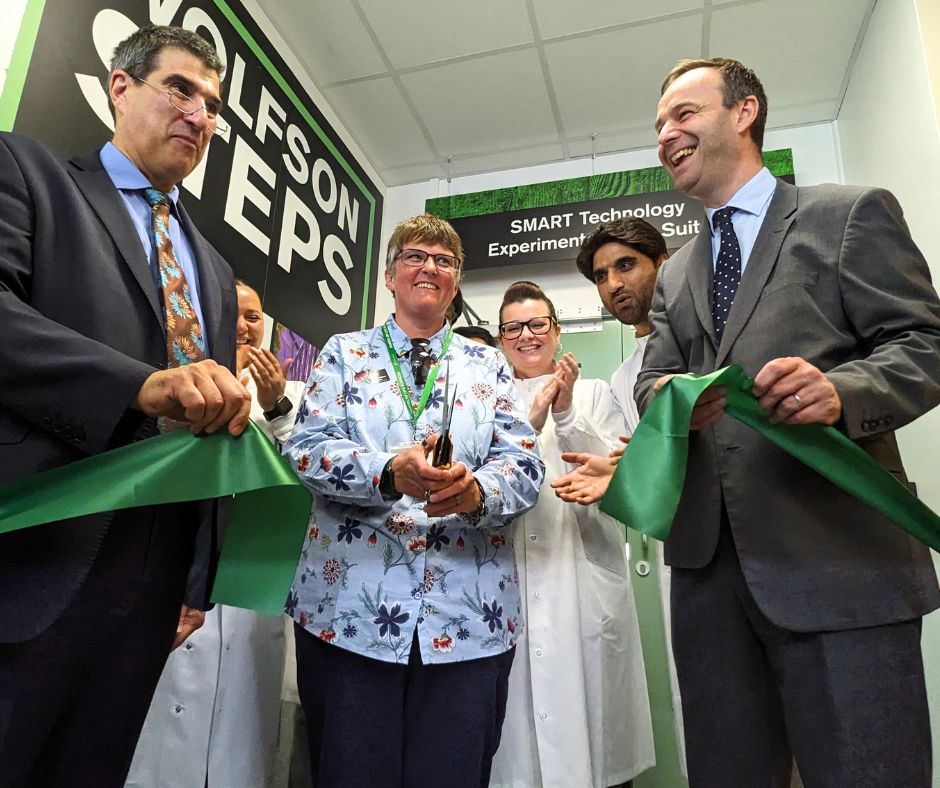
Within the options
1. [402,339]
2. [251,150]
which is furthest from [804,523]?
[251,150]

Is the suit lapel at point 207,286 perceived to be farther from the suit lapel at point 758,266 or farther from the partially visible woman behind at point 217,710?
the suit lapel at point 758,266

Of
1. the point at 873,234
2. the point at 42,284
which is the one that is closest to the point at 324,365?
the point at 42,284

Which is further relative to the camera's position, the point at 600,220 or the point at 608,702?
the point at 600,220

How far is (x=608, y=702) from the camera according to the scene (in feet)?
6.39

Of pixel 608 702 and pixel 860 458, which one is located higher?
pixel 860 458

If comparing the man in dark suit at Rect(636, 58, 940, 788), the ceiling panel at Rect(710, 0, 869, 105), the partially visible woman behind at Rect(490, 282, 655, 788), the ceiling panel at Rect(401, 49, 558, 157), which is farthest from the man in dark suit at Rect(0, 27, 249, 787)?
the ceiling panel at Rect(710, 0, 869, 105)

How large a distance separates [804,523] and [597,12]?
3.01 meters

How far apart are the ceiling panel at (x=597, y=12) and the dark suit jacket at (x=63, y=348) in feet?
9.01

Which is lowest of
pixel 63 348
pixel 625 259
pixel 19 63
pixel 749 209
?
pixel 63 348

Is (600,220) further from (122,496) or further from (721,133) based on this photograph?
(122,496)

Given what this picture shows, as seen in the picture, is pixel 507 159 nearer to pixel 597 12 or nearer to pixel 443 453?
pixel 597 12

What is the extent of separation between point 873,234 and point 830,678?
740 mm

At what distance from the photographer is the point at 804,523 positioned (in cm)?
105

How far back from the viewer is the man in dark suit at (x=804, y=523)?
3.18 ft
